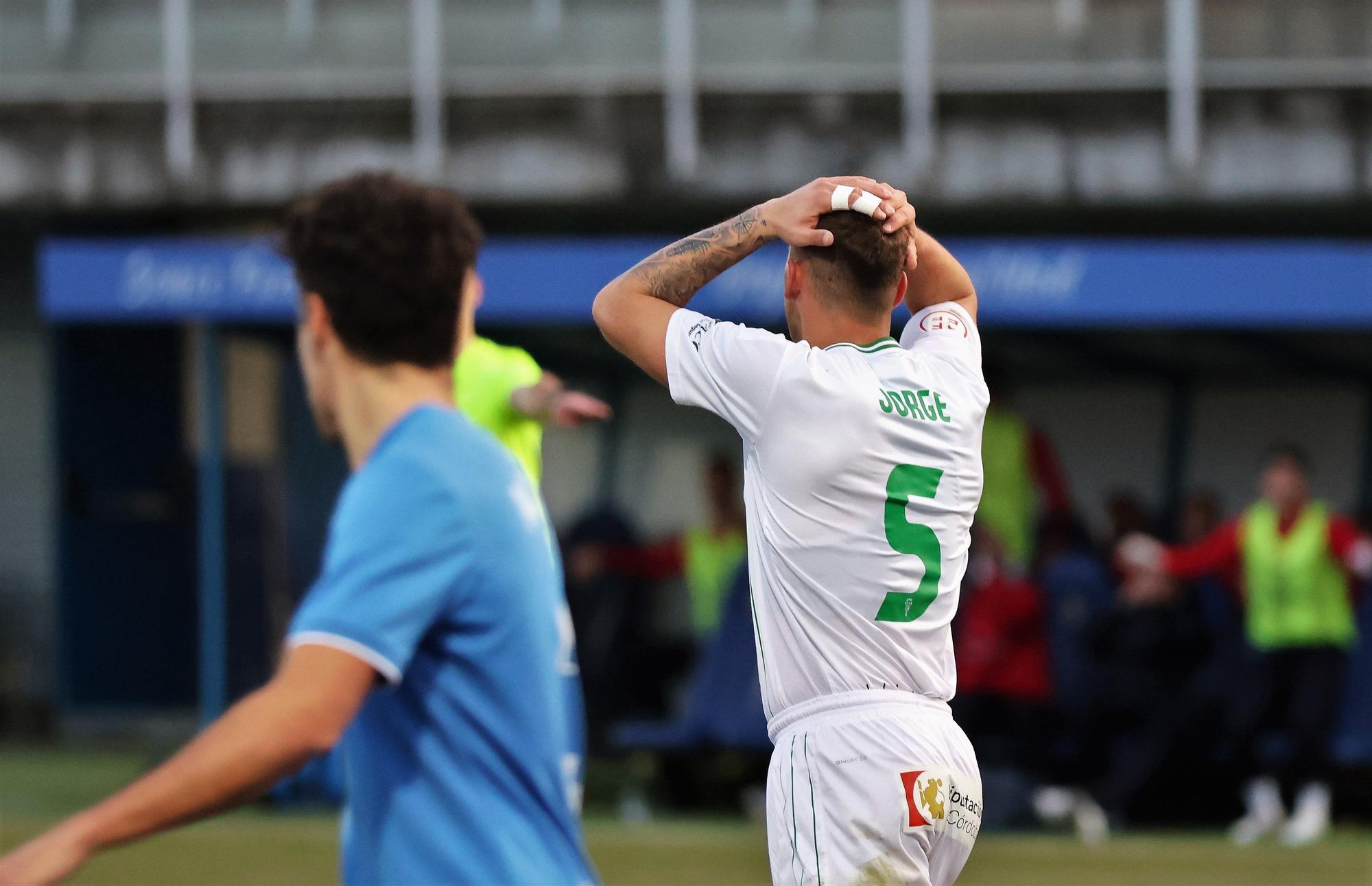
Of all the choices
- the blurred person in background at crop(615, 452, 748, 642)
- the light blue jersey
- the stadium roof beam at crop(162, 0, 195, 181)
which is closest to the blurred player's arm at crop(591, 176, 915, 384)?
the light blue jersey

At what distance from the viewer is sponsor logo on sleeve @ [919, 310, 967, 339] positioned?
3.74 m

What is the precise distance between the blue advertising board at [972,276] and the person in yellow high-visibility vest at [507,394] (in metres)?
4.03

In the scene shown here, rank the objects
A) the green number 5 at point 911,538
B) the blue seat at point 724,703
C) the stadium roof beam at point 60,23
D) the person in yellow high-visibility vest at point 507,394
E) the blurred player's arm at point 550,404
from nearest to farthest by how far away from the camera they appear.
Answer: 1. the green number 5 at point 911,538
2. the blurred player's arm at point 550,404
3. the person in yellow high-visibility vest at point 507,394
4. the blue seat at point 724,703
5. the stadium roof beam at point 60,23

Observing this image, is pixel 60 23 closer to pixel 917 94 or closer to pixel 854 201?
pixel 917 94

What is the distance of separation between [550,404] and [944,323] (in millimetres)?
1728

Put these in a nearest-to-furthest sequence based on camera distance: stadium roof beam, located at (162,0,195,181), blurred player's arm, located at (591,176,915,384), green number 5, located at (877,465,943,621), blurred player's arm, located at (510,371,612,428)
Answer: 1. green number 5, located at (877,465,943,621)
2. blurred player's arm, located at (591,176,915,384)
3. blurred player's arm, located at (510,371,612,428)
4. stadium roof beam, located at (162,0,195,181)

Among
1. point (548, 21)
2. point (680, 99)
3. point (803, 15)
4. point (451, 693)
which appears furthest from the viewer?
point (548, 21)

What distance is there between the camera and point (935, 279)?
3.84 metres

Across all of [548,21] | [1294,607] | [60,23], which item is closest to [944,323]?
[1294,607]

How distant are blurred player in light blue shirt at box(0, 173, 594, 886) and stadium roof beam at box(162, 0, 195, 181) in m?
12.4

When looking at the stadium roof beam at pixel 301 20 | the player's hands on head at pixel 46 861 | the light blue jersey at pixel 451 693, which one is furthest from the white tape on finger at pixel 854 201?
the stadium roof beam at pixel 301 20

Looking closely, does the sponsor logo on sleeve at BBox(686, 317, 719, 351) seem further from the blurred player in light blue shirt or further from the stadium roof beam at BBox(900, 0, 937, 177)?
the stadium roof beam at BBox(900, 0, 937, 177)

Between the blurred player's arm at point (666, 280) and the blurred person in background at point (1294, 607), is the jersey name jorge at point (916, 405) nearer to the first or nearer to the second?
the blurred player's arm at point (666, 280)

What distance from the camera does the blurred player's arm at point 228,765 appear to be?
2.08m
